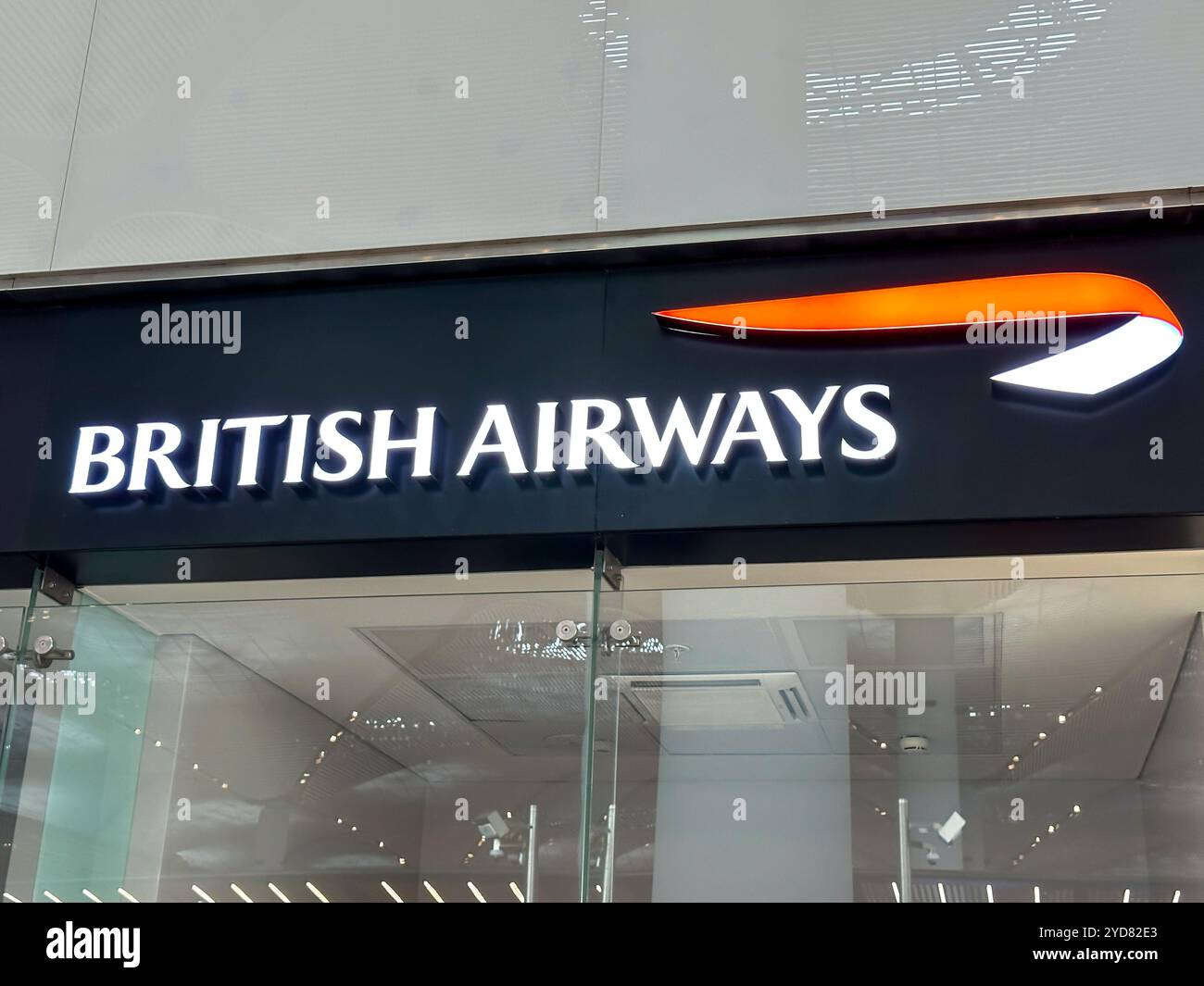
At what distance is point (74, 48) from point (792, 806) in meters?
4.02

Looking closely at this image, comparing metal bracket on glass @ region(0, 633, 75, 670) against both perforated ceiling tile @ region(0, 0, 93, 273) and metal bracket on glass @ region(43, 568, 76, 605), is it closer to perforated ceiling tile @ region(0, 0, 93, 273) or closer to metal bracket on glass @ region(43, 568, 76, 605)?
metal bracket on glass @ region(43, 568, 76, 605)

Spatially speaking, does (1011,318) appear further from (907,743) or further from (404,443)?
(404,443)

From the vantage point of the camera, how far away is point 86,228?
4.80 metres

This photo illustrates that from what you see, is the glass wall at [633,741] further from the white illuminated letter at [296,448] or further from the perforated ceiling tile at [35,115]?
the perforated ceiling tile at [35,115]

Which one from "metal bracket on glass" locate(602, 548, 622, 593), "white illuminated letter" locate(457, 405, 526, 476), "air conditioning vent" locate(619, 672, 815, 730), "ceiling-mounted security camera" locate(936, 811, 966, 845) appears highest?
"white illuminated letter" locate(457, 405, 526, 476)

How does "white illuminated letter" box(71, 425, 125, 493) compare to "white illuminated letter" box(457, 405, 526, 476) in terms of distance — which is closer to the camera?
"white illuminated letter" box(457, 405, 526, 476)

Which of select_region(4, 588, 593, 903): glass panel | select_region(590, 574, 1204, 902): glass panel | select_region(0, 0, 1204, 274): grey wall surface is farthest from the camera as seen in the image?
select_region(0, 0, 1204, 274): grey wall surface

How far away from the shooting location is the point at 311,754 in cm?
387

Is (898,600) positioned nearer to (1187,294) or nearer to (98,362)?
(1187,294)

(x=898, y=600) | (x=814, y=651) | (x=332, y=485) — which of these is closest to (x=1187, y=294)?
(x=898, y=600)

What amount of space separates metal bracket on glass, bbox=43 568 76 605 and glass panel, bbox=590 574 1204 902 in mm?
1985

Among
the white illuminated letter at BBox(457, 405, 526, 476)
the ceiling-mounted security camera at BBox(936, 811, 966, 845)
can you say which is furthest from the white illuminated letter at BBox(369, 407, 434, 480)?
the ceiling-mounted security camera at BBox(936, 811, 966, 845)

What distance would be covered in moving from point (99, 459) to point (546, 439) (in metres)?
1.59

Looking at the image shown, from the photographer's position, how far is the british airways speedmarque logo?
389cm
